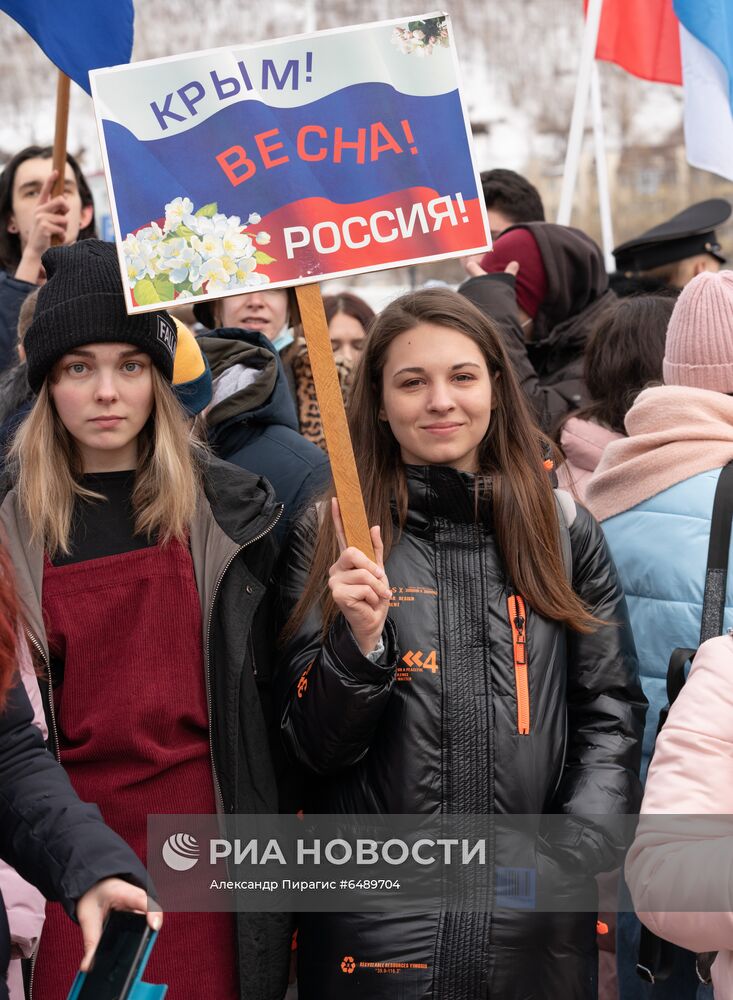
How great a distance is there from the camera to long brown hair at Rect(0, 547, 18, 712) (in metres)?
2.02

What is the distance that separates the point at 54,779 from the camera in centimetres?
210

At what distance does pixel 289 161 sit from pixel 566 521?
40.5 inches

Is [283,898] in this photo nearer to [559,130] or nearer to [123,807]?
[123,807]

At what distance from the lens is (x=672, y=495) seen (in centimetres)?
308

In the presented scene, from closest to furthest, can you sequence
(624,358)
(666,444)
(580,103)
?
(666,444), (624,358), (580,103)

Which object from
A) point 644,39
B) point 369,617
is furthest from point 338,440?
point 644,39

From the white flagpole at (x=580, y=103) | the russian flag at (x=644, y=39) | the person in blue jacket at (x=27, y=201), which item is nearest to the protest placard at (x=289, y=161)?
the person in blue jacket at (x=27, y=201)

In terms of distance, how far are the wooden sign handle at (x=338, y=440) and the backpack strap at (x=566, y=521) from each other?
57 centimetres

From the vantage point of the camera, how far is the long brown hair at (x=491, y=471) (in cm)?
283

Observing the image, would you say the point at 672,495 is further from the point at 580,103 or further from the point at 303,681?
the point at 580,103

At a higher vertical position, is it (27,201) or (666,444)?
(27,201)

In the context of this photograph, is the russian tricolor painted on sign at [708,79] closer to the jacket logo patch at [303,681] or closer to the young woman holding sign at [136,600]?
the young woman holding sign at [136,600]

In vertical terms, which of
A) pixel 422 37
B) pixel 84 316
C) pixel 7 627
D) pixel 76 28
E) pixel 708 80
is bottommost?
pixel 7 627

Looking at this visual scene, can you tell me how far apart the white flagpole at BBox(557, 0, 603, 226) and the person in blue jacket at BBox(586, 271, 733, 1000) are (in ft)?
9.36
